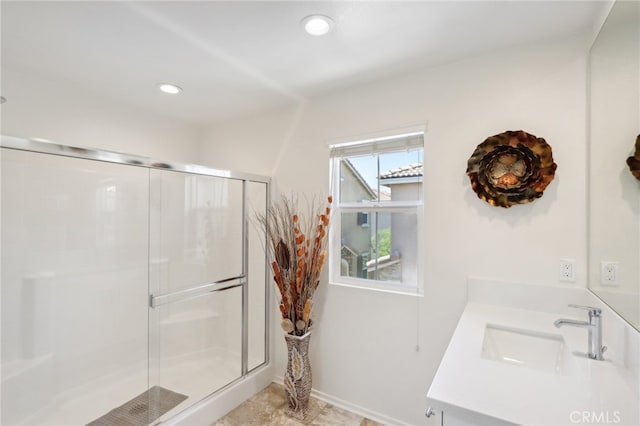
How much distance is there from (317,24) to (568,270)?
1.74m

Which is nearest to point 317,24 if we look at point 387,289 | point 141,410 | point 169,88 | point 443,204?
point 443,204

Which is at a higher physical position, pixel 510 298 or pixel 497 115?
pixel 497 115

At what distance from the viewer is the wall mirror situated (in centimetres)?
111

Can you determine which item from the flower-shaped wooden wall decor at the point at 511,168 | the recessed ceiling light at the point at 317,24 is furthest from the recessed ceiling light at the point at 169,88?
the flower-shaped wooden wall decor at the point at 511,168

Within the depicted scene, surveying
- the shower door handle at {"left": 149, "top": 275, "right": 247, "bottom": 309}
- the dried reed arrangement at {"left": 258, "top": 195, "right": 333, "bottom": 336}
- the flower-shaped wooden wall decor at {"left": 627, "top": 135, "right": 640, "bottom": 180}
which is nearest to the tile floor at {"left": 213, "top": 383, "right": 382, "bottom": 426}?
the dried reed arrangement at {"left": 258, "top": 195, "right": 333, "bottom": 336}

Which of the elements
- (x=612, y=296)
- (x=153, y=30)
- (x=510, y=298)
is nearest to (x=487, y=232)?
(x=510, y=298)

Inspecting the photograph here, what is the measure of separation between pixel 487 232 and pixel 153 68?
2254 millimetres

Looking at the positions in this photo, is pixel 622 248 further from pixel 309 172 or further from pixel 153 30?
pixel 153 30

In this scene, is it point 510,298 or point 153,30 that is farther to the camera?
point 510,298

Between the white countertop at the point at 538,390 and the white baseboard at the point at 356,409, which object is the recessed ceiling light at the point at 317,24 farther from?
the white baseboard at the point at 356,409

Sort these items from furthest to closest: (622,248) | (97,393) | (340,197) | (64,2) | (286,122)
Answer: (286,122)
(340,197)
(97,393)
(64,2)
(622,248)

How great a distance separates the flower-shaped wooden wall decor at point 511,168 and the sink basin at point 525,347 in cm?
65

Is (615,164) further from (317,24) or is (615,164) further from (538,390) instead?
(317,24)

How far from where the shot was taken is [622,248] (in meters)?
1.20
